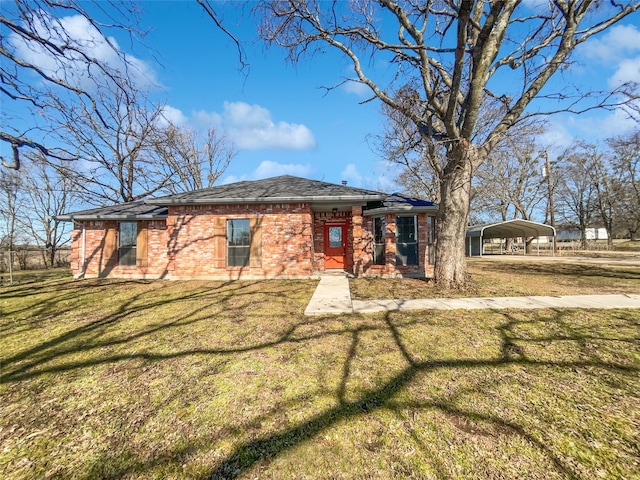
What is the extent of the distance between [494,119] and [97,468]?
16567mm

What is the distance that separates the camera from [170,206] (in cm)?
1035

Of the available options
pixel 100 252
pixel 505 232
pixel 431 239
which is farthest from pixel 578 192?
pixel 100 252

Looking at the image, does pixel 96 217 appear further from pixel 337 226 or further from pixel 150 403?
pixel 150 403

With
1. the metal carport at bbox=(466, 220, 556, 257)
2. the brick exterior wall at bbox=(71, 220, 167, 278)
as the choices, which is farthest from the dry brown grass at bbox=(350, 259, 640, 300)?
the metal carport at bbox=(466, 220, 556, 257)

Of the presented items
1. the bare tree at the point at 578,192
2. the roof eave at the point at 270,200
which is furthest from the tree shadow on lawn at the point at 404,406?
the bare tree at the point at 578,192

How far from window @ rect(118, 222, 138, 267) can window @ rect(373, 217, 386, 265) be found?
402 inches

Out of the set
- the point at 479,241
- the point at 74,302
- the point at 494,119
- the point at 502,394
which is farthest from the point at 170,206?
the point at 479,241

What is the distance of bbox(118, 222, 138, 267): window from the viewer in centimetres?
1143

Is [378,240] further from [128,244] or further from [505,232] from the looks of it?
[505,232]

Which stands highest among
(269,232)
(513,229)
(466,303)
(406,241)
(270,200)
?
(270,200)

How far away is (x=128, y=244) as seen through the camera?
11.5 metres

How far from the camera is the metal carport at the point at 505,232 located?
20734 mm

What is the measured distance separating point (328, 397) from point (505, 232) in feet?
91.5

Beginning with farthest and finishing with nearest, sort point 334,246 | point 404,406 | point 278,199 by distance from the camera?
point 334,246 → point 278,199 → point 404,406
